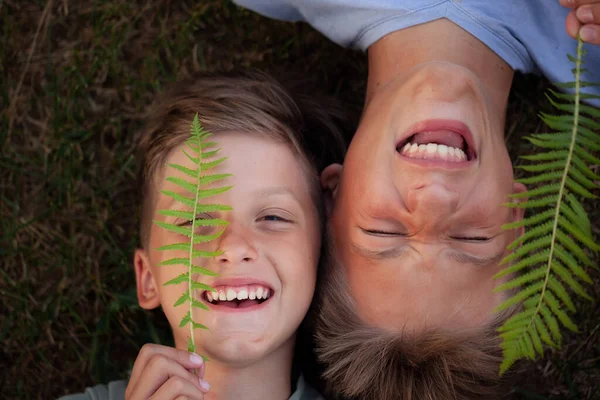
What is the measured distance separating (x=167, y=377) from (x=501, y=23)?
2256 mm

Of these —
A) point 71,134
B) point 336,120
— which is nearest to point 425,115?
point 336,120

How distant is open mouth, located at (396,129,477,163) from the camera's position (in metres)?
3.02

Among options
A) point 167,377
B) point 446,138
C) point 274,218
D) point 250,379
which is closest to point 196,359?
point 167,377

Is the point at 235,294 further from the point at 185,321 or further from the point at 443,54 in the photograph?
the point at 443,54

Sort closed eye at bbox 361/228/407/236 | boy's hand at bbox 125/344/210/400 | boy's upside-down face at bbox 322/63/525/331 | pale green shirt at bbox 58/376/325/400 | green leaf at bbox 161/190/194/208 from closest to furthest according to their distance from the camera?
green leaf at bbox 161/190/194/208 < boy's hand at bbox 125/344/210/400 < boy's upside-down face at bbox 322/63/525/331 < closed eye at bbox 361/228/407/236 < pale green shirt at bbox 58/376/325/400

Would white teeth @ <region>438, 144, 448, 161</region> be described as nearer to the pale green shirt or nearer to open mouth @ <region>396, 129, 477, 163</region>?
open mouth @ <region>396, 129, 477, 163</region>

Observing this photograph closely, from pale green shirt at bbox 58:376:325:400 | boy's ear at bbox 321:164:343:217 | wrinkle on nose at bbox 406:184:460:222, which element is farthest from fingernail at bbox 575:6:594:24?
pale green shirt at bbox 58:376:325:400

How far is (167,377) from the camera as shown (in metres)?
2.94

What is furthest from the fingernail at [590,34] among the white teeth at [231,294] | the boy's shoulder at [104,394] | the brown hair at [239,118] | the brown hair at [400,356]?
the boy's shoulder at [104,394]

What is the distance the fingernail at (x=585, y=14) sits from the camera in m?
3.00

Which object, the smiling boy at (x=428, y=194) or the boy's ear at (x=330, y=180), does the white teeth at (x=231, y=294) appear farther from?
the boy's ear at (x=330, y=180)

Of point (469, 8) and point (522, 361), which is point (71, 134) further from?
point (522, 361)

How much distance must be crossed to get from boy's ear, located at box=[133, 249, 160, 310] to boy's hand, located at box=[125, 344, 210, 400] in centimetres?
65

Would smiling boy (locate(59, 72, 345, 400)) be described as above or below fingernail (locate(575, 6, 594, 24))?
below
